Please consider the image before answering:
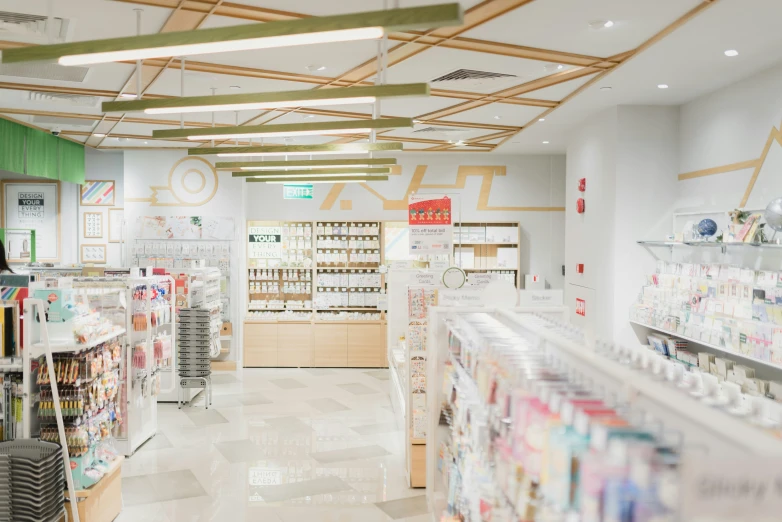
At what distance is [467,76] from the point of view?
6055 mm

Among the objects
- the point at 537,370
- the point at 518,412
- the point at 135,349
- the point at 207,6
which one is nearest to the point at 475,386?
the point at 537,370

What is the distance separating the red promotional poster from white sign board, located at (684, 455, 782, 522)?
23.4 ft

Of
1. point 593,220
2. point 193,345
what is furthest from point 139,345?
point 593,220

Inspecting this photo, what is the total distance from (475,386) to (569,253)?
19.5ft

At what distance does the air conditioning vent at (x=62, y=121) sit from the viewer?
8197 mm

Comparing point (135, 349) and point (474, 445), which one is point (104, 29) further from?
point (474, 445)

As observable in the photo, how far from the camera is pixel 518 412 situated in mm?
2160

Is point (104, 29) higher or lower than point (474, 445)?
higher

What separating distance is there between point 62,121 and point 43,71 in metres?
2.85

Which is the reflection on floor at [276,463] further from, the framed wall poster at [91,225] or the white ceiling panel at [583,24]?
the framed wall poster at [91,225]

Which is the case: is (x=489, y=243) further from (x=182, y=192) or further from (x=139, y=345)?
(x=139, y=345)

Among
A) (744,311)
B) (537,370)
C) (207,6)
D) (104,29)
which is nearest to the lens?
(537,370)

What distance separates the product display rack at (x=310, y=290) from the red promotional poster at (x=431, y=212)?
8.63 feet

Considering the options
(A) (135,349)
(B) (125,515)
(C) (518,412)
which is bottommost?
(B) (125,515)
